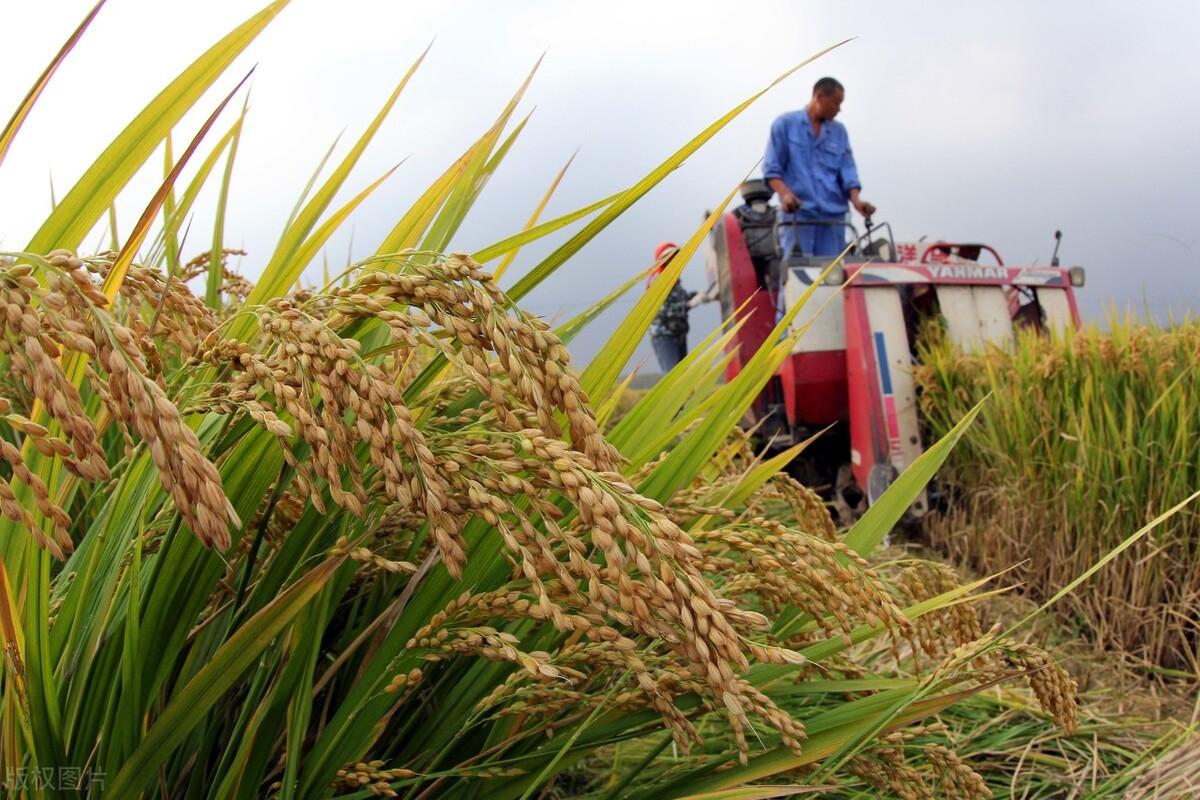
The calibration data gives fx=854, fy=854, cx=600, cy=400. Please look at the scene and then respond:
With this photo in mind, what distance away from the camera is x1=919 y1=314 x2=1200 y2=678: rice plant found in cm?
385

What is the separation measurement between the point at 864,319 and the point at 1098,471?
5.60 ft

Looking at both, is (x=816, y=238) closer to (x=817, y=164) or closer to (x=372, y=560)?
(x=817, y=164)

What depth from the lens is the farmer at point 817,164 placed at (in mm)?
6777

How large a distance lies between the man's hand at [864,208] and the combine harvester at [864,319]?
0.41 metres

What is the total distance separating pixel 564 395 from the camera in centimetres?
73

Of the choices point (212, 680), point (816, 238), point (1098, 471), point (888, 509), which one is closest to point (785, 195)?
point (816, 238)

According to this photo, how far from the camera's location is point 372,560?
972 millimetres

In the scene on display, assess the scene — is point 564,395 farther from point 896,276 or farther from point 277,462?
point 896,276

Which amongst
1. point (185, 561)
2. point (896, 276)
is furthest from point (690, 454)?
point (896, 276)

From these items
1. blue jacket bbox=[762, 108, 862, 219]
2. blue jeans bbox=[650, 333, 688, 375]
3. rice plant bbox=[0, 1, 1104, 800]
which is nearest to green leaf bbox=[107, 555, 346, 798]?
rice plant bbox=[0, 1, 1104, 800]

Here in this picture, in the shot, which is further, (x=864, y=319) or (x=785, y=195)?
(x=785, y=195)

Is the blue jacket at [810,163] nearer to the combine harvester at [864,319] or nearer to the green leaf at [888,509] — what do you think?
the combine harvester at [864,319]

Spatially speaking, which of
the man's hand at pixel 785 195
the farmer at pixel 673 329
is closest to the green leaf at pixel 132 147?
the man's hand at pixel 785 195

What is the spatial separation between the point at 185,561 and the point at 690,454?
2.51 ft
